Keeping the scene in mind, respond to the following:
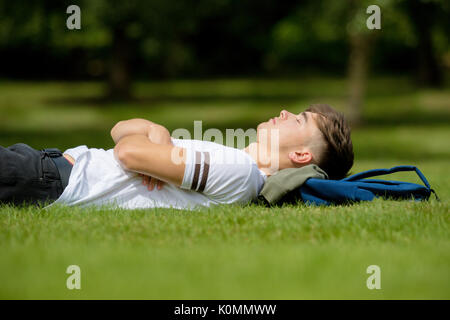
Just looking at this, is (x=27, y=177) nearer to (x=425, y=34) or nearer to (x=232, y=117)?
(x=232, y=117)

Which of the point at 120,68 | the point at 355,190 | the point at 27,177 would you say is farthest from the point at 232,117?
the point at 27,177

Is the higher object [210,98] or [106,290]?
[210,98]

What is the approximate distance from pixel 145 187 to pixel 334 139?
1.66 metres

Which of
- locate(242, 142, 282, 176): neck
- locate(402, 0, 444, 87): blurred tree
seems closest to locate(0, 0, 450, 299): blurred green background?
locate(402, 0, 444, 87): blurred tree

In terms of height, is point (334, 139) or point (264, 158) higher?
point (334, 139)

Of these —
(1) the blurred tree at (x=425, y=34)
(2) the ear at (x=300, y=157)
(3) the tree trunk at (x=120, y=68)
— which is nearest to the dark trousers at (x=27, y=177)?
(2) the ear at (x=300, y=157)

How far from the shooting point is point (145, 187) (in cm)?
461

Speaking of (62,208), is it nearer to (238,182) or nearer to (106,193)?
(106,193)

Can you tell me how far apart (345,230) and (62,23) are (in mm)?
16603

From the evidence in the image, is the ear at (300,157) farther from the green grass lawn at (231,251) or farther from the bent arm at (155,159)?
the bent arm at (155,159)

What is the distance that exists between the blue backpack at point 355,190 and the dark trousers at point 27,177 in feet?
6.86

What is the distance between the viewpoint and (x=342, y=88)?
3691 cm

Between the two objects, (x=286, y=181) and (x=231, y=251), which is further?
(x=286, y=181)

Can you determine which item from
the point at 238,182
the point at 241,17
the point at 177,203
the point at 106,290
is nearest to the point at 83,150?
the point at 177,203
